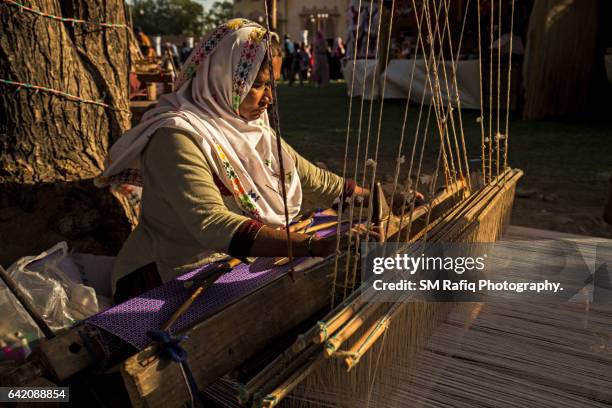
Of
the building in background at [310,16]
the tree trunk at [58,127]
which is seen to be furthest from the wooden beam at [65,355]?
the building in background at [310,16]

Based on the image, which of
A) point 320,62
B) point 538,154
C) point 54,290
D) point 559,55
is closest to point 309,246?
point 54,290

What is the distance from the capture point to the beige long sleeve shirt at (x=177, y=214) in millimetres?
1460

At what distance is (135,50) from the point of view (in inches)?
281

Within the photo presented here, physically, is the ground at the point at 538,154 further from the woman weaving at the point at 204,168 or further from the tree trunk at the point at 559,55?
the woman weaving at the point at 204,168

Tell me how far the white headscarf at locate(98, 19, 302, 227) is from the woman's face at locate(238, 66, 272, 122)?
0.08 ft

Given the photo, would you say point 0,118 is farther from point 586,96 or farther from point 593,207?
point 586,96

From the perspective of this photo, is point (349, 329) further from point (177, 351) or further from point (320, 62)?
point (320, 62)

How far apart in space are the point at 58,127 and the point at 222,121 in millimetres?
1040

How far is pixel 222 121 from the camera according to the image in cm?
174

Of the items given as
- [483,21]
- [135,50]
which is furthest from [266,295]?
[483,21]

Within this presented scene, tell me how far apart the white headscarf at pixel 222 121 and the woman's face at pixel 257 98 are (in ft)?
0.08

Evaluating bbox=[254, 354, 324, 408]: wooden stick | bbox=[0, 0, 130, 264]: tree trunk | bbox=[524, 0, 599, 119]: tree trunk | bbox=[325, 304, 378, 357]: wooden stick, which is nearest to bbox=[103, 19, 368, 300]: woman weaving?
bbox=[325, 304, 378, 357]: wooden stick

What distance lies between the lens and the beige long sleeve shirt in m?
1.46

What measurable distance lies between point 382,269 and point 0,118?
6.29 feet
